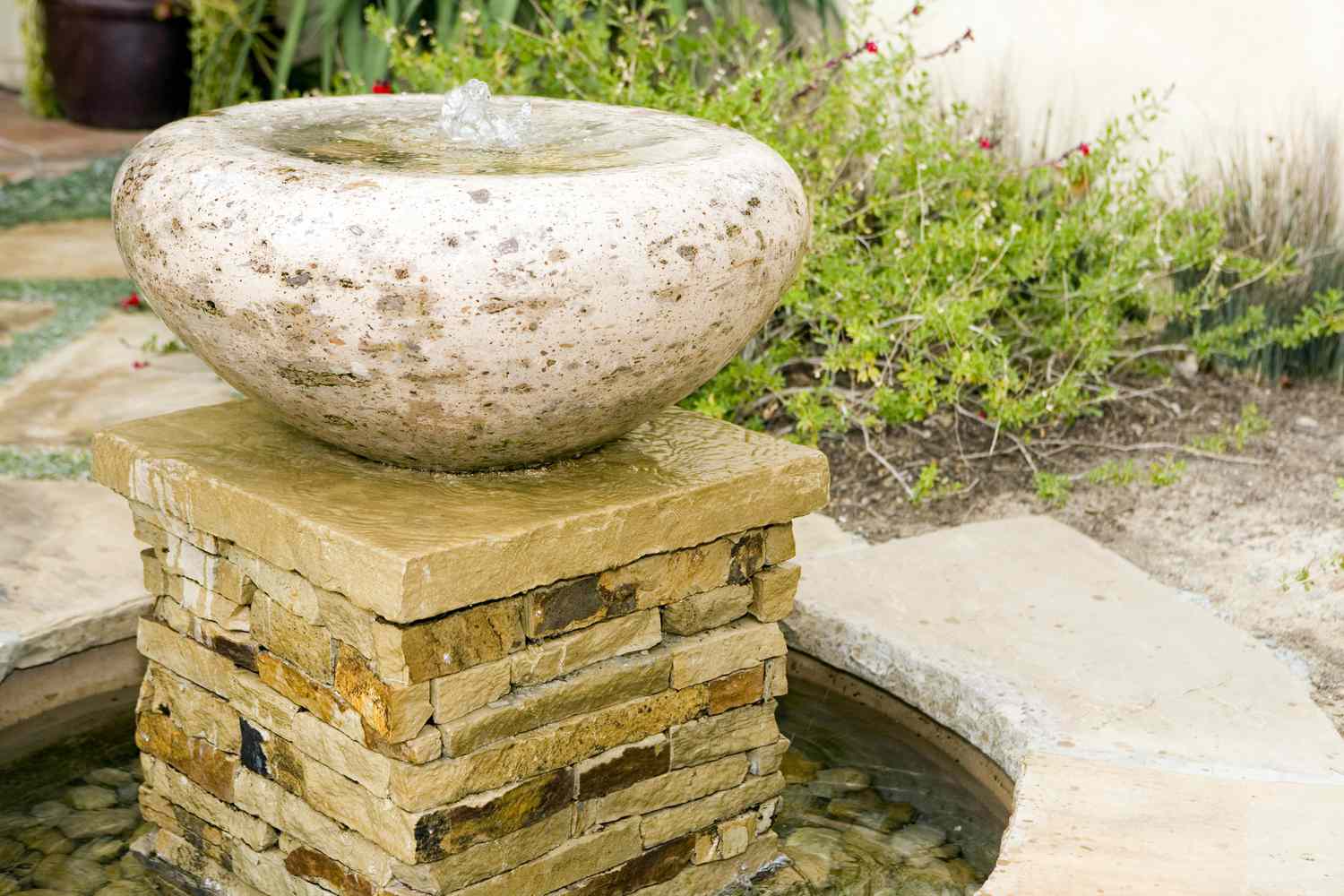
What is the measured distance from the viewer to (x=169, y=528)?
6.89 ft

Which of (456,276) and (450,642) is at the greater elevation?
(456,276)

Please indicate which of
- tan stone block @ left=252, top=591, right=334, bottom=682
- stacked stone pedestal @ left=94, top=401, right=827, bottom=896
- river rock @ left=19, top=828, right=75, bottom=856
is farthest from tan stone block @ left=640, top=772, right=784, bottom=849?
river rock @ left=19, top=828, right=75, bottom=856

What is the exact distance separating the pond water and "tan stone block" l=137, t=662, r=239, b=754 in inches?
9.3

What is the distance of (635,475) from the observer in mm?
2041

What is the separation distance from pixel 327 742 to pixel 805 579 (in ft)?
3.51

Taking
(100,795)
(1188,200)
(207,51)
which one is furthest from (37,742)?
(207,51)

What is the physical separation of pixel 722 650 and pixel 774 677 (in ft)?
0.44

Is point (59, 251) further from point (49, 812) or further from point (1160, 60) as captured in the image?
point (1160, 60)

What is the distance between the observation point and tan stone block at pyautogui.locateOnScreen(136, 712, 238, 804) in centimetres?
A: 212

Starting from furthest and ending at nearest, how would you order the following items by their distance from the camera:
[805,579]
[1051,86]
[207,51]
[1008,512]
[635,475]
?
1. [207,51]
2. [1051,86]
3. [1008,512]
4. [805,579]
5. [635,475]

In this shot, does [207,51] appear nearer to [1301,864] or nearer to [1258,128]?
[1258,128]

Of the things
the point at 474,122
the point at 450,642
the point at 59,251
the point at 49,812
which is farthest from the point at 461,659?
the point at 59,251

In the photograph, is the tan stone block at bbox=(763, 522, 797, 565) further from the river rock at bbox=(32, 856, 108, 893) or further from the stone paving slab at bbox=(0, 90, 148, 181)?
the stone paving slab at bbox=(0, 90, 148, 181)

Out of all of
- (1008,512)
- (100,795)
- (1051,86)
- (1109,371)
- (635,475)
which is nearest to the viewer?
(635,475)
